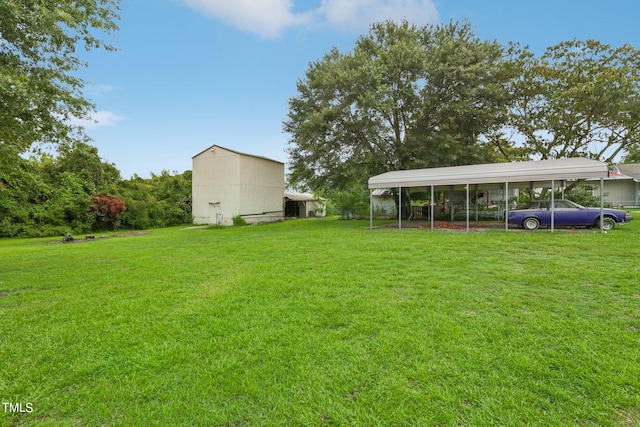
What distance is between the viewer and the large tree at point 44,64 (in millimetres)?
4754

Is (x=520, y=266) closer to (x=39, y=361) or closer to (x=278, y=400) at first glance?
(x=278, y=400)

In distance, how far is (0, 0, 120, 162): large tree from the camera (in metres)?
4.75

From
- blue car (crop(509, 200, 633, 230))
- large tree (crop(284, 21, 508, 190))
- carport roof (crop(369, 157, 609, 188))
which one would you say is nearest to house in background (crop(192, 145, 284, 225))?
large tree (crop(284, 21, 508, 190))

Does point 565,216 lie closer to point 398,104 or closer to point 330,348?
point 398,104

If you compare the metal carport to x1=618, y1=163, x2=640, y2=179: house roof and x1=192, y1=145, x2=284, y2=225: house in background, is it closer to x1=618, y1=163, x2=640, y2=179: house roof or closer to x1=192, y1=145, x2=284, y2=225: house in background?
x1=192, y1=145, x2=284, y2=225: house in background

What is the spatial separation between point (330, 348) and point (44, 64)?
7533 mm

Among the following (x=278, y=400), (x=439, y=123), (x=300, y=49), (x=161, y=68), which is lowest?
(x=278, y=400)

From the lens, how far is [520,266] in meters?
5.66

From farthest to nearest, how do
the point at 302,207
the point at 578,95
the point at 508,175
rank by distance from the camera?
the point at 302,207
the point at 578,95
the point at 508,175

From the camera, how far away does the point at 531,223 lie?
11.6 meters

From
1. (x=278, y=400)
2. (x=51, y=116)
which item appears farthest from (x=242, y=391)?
(x=51, y=116)

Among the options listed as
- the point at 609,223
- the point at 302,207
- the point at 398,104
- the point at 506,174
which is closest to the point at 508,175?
the point at 506,174

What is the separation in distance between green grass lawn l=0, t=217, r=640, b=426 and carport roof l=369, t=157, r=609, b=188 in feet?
20.6

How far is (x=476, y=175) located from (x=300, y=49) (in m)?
12.5
